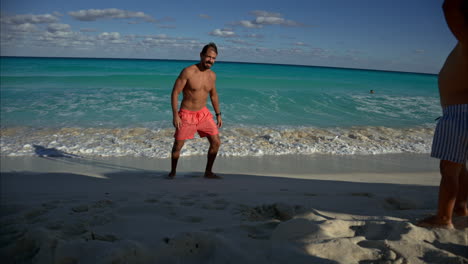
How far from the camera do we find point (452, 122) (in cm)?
191

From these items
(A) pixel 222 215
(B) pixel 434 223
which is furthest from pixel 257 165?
(B) pixel 434 223

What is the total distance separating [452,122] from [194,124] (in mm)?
2927

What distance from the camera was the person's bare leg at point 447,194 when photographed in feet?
6.50

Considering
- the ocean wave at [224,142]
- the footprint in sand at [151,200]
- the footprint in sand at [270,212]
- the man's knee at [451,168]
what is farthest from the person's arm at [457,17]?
the ocean wave at [224,142]

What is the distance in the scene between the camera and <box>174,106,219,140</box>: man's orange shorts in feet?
13.5

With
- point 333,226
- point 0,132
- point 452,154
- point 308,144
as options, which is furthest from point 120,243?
point 0,132

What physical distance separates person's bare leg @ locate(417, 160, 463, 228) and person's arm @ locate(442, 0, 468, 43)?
78 cm

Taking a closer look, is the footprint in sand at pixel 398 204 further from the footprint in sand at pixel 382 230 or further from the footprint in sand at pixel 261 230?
the footprint in sand at pixel 261 230

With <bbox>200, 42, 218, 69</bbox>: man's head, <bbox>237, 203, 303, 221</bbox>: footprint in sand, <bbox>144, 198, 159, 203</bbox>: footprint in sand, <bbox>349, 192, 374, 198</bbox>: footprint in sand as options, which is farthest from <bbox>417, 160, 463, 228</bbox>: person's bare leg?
<bbox>200, 42, 218, 69</bbox>: man's head

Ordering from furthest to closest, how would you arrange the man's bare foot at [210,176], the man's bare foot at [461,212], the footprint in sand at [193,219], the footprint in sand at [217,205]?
1. the man's bare foot at [210,176]
2. the footprint in sand at [217,205]
3. the footprint in sand at [193,219]
4. the man's bare foot at [461,212]

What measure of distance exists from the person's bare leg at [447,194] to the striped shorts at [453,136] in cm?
8

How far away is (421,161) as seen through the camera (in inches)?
213

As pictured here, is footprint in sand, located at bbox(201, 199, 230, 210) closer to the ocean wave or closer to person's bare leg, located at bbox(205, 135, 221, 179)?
person's bare leg, located at bbox(205, 135, 221, 179)

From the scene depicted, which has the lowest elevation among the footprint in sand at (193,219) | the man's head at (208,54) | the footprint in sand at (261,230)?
the footprint in sand at (193,219)
